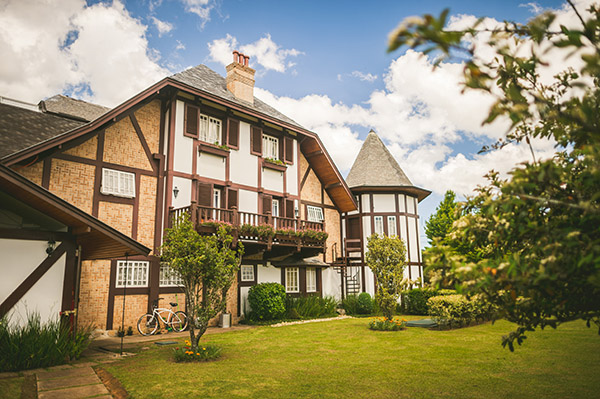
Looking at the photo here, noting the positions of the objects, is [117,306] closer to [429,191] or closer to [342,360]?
[342,360]

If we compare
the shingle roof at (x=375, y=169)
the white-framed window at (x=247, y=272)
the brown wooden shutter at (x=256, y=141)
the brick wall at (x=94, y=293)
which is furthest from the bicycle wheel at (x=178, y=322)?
the shingle roof at (x=375, y=169)

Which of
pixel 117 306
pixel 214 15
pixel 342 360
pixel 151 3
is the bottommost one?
pixel 342 360

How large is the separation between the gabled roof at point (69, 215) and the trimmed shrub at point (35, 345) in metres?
2.05

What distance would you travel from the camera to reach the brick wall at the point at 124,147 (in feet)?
48.2

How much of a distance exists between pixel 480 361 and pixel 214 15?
13285 millimetres

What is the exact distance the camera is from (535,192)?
3801mm

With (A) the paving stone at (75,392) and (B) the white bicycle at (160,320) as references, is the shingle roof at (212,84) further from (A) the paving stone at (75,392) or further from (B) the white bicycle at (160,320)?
(A) the paving stone at (75,392)

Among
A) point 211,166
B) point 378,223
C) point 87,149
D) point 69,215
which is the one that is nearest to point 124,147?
point 87,149

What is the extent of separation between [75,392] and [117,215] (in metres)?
8.85

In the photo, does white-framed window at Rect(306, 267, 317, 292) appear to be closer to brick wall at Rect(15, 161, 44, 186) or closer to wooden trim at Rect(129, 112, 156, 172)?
wooden trim at Rect(129, 112, 156, 172)

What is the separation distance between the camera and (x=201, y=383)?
23.5 feet

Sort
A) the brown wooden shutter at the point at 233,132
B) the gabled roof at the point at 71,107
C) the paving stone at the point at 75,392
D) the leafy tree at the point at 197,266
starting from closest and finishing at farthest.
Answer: the paving stone at the point at 75,392, the leafy tree at the point at 197,266, the brown wooden shutter at the point at 233,132, the gabled roof at the point at 71,107

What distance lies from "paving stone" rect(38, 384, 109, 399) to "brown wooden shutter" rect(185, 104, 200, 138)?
11568 millimetres

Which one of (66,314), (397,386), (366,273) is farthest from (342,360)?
(366,273)
